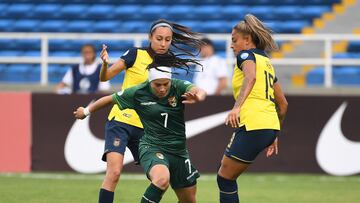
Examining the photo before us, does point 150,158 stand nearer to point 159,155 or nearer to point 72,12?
point 159,155

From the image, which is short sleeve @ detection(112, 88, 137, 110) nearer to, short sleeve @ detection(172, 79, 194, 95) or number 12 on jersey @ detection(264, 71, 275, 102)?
short sleeve @ detection(172, 79, 194, 95)

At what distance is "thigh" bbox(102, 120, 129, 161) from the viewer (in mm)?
8711

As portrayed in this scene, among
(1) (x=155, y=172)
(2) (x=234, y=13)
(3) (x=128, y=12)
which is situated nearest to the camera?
(1) (x=155, y=172)

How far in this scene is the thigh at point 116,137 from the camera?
8711mm

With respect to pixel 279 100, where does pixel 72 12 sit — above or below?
below

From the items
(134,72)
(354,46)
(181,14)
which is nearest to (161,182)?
(134,72)

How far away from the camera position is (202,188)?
12.1 meters

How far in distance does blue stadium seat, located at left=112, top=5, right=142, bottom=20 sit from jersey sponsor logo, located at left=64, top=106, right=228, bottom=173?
8.17m

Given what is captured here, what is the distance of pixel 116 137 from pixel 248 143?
5.06 ft

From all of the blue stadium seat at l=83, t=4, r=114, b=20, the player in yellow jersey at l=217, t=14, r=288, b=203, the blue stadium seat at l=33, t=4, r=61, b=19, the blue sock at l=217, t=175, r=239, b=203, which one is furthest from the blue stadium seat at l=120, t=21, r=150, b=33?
the blue sock at l=217, t=175, r=239, b=203

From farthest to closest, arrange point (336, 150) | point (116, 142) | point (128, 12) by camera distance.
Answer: point (128, 12)
point (336, 150)
point (116, 142)

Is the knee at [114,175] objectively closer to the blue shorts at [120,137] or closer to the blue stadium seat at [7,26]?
the blue shorts at [120,137]

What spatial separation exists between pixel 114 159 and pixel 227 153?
1225mm

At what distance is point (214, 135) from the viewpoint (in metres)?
14.0
